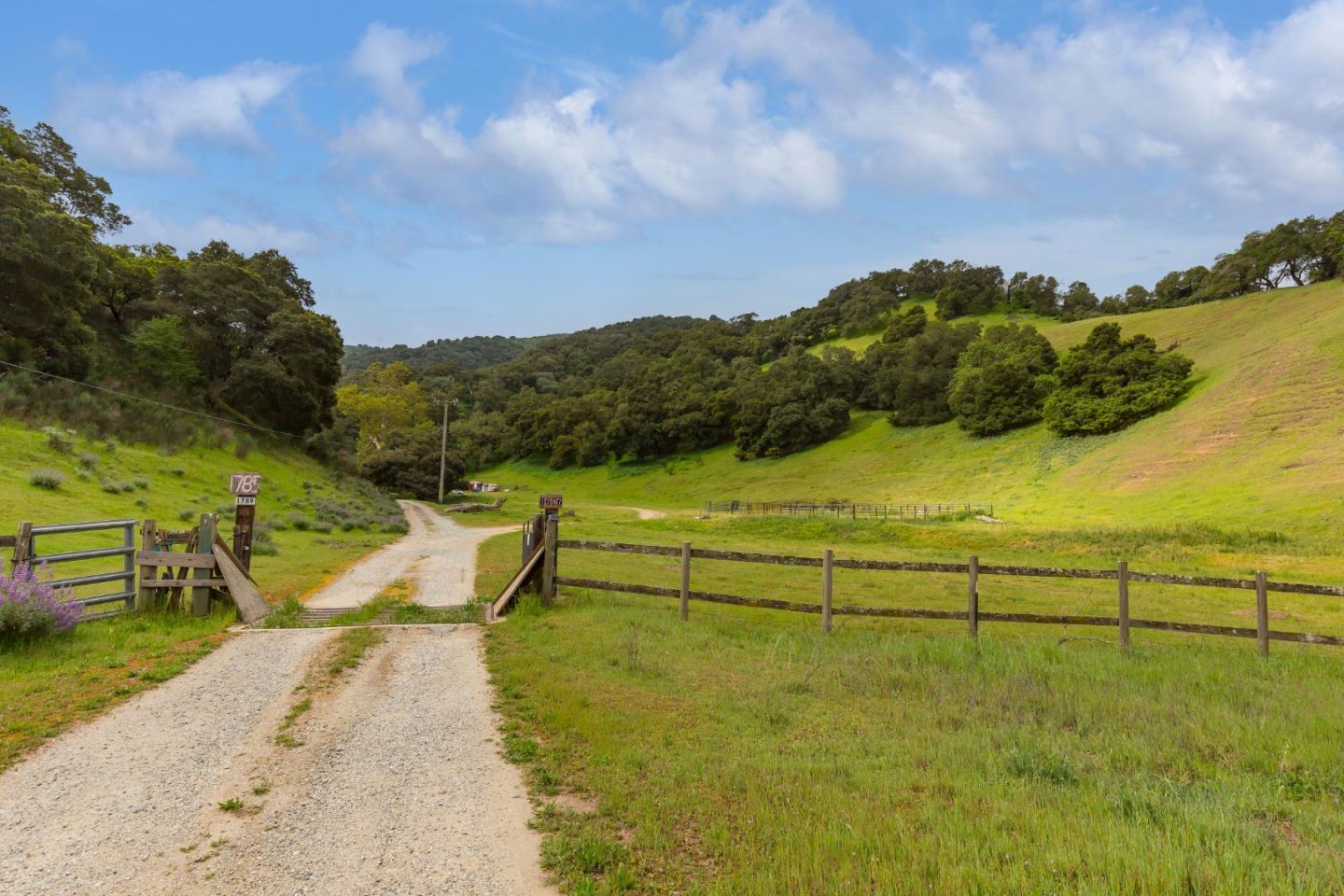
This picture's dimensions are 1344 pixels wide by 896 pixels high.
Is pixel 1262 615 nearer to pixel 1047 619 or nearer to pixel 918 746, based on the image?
pixel 1047 619

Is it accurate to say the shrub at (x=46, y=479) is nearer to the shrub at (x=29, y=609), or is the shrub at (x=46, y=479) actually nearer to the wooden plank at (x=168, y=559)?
the wooden plank at (x=168, y=559)

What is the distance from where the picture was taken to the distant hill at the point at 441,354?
152938mm

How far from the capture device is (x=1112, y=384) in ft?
193

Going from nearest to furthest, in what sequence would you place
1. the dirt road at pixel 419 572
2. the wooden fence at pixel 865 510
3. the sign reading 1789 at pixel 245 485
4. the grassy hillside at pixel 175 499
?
the sign reading 1789 at pixel 245 485, the dirt road at pixel 419 572, the grassy hillside at pixel 175 499, the wooden fence at pixel 865 510

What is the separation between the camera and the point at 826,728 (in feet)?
18.5

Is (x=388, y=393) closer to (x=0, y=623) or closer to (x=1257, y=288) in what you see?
(x=0, y=623)

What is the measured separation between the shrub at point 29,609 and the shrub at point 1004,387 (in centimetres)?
7047

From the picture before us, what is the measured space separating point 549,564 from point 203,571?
5.34 m

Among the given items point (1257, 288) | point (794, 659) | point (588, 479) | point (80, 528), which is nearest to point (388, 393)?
point (588, 479)

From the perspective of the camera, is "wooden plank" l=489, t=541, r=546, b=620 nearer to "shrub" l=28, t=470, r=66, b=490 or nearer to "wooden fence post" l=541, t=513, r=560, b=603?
"wooden fence post" l=541, t=513, r=560, b=603

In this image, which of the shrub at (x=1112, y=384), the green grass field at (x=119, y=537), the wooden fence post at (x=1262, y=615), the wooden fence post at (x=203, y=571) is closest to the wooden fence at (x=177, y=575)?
the wooden fence post at (x=203, y=571)

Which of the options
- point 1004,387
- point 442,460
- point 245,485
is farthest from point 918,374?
point 245,485

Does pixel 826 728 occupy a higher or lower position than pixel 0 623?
lower

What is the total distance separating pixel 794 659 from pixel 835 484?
5821cm
